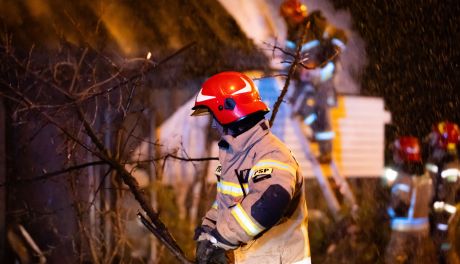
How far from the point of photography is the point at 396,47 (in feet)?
26.8

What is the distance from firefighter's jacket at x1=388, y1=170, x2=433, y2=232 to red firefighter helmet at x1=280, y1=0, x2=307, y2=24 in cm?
211

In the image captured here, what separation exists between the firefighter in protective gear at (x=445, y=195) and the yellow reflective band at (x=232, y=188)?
12.8 feet

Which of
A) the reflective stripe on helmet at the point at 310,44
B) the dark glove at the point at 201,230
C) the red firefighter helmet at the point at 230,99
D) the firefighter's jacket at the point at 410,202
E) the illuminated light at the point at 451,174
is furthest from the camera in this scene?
the reflective stripe on helmet at the point at 310,44

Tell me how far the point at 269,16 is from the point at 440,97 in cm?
425

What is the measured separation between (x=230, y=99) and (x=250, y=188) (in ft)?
1.69

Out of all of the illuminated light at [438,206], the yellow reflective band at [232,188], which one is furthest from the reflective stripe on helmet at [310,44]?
the yellow reflective band at [232,188]

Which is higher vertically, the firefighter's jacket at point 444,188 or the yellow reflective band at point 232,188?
the yellow reflective band at point 232,188

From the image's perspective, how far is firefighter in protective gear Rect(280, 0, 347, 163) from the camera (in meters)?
5.92

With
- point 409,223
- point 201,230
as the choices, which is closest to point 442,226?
point 409,223

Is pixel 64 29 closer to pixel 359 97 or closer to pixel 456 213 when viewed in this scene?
pixel 359 97

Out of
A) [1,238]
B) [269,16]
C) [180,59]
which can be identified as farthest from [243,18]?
[1,238]

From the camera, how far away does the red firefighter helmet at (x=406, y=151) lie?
5.78m

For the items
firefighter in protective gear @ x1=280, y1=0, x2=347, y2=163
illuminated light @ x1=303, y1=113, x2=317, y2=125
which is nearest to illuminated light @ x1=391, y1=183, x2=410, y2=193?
firefighter in protective gear @ x1=280, y1=0, x2=347, y2=163

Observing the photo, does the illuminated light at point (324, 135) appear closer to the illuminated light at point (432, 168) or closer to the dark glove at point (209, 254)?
the illuminated light at point (432, 168)
